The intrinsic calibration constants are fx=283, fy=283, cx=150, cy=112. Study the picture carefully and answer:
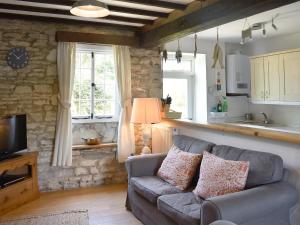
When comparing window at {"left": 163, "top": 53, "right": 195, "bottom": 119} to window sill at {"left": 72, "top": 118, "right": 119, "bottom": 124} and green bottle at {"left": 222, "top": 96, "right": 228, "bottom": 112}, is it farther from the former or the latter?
window sill at {"left": 72, "top": 118, "right": 119, "bottom": 124}

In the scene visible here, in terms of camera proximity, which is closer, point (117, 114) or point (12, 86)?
point (12, 86)

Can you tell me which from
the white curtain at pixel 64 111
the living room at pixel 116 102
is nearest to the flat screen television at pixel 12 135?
the living room at pixel 116 102

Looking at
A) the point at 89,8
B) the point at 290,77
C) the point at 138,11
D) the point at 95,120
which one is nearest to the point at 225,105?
the point at 290,77

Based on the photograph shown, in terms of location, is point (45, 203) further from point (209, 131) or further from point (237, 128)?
point (237, 128)

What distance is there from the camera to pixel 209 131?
11.0 feet

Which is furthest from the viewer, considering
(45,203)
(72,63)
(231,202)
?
(72,63)

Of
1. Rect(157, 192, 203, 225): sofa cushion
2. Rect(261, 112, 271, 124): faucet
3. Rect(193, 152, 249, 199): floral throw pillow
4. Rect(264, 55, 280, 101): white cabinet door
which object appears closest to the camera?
Rect(157, 192, 203, 225): sofa cushion

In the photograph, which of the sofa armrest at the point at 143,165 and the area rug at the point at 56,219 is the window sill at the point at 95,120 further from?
the area rug at the point at 56,219

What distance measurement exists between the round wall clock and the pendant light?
1.78 metres

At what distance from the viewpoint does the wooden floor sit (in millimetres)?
3223

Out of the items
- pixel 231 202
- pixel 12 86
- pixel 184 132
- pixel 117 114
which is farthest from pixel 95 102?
pixel 231 202

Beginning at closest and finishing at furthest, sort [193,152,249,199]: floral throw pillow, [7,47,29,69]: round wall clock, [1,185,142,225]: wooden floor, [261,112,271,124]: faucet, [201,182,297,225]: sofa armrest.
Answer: [201,182,297,225]: sofa armrest
[193,152,249,199]: floral throw pillow
[1,185,142,225]: wooden floor
[7,47,29,69]: round wall clock
[261,112,271,124]: faucet

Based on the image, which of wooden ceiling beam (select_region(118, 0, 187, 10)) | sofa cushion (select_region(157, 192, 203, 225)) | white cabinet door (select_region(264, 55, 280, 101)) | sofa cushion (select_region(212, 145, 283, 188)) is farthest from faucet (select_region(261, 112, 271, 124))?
sofa cushion (select_region(157, 192, 203, 225))

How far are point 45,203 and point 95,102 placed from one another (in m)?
1.66
